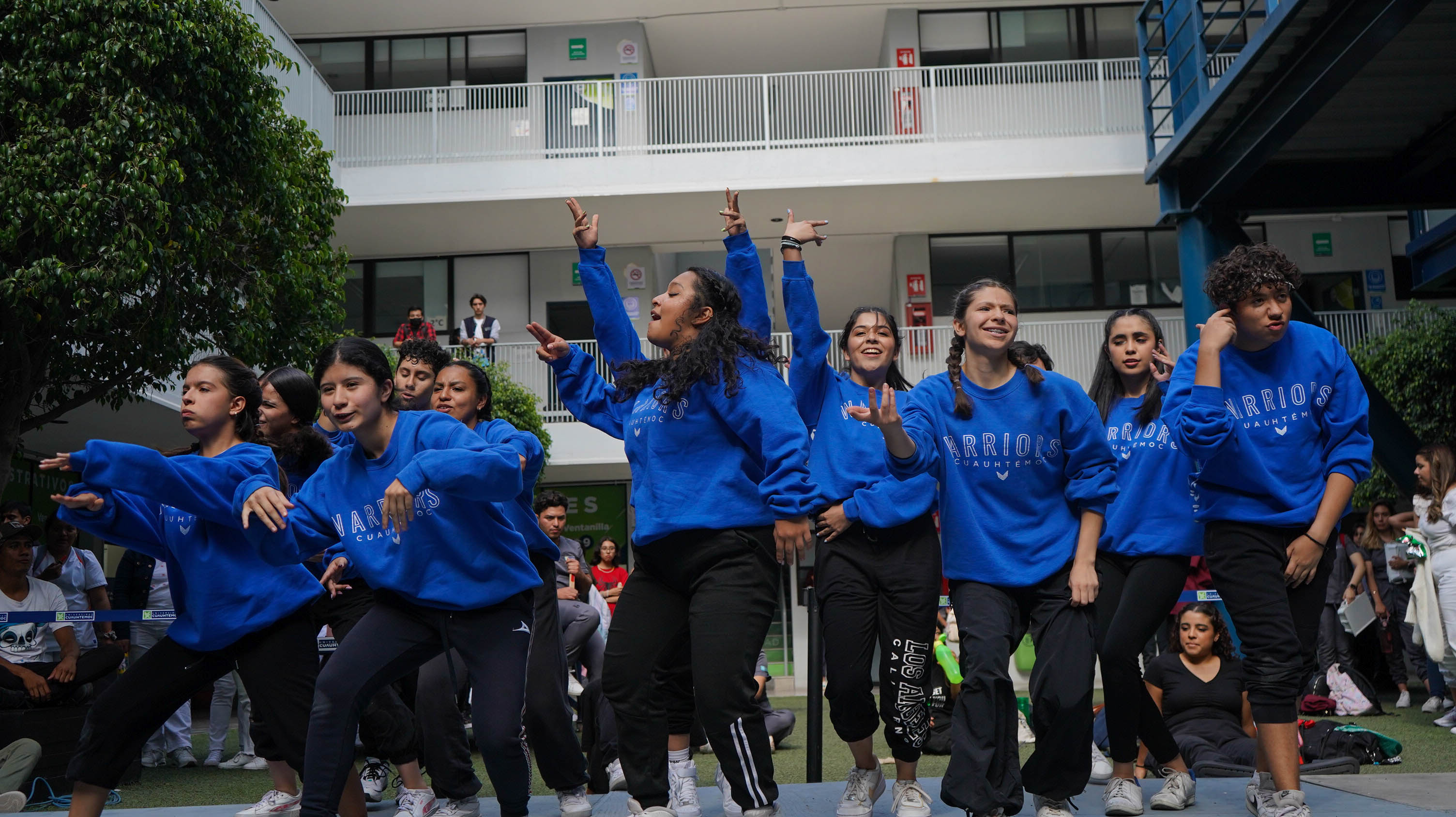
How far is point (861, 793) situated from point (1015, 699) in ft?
2.12

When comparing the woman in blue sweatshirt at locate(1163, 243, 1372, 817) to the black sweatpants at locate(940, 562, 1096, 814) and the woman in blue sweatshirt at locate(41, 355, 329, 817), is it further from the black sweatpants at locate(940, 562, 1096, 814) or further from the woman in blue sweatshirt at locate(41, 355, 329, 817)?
the woman in blue sweatshirt at locate(41, 355, 329, 817)

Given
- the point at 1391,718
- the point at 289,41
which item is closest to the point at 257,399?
the point at 1391,718

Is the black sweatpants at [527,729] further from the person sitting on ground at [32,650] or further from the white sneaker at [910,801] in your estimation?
the person sitting on ground at [32,650]

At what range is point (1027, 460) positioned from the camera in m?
4.07

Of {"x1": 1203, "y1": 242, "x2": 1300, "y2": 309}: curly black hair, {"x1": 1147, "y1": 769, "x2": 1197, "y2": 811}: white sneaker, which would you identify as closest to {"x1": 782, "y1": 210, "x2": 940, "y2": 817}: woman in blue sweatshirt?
{"x1": 1147, "y1": 769, "x2": 1197, "y2": 811}: white sneaker

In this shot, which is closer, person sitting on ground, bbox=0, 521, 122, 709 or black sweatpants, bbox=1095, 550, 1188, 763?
black sweatpants, bbox=1095, 550, 1188, 763

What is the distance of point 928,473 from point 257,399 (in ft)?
7.97

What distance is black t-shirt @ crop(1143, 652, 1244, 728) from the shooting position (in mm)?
6555

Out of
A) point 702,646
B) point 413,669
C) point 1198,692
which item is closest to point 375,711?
point 413,669

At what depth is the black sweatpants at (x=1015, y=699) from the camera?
3.74 m

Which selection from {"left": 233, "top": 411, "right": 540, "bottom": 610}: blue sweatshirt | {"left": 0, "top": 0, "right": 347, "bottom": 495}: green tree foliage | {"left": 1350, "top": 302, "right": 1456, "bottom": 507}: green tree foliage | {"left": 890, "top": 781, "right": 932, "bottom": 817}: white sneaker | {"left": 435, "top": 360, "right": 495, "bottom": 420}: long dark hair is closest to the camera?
{"left": 233, "top": 411, "right": 540, "bottom": 610}: blue sweatshirt

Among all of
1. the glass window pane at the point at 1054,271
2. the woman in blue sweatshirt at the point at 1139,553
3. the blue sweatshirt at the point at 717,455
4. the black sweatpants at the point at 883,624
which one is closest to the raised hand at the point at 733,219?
the blue sweatshirt at the point at 717,455

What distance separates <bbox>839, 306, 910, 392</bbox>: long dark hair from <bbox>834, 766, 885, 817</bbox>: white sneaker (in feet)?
4.72

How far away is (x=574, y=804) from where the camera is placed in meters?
4.42
